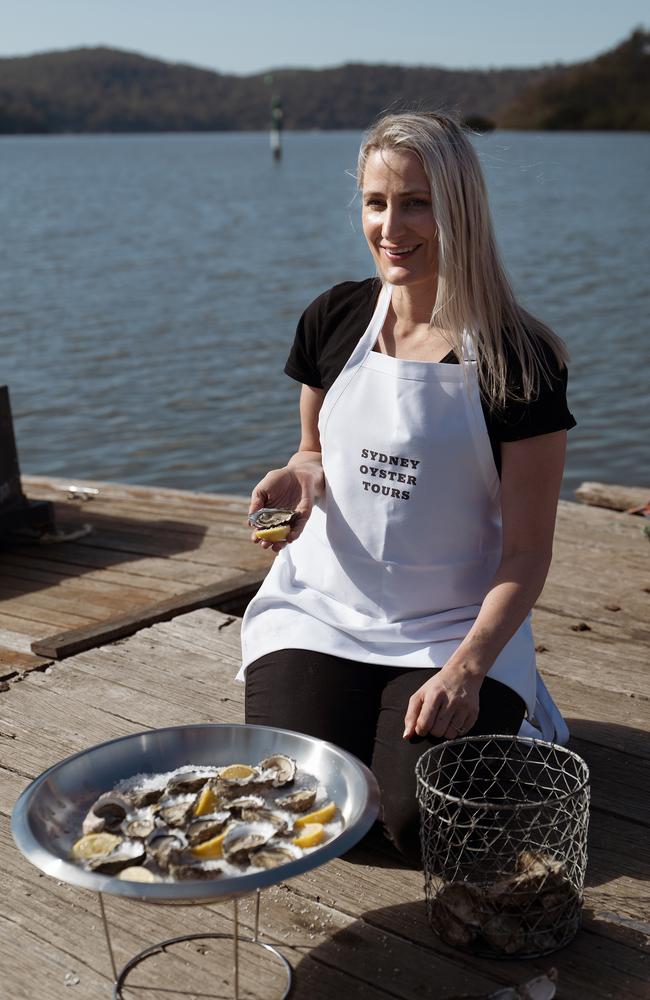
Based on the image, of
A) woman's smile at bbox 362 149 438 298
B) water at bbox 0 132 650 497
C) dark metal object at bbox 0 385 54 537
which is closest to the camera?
woman's smile at bbox 362 149 438 298

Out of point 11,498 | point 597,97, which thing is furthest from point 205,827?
point 597,97

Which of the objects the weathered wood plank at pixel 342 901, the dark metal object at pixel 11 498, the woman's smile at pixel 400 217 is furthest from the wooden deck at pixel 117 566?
the woman's smile at pixel 400 217

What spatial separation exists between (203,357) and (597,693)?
38.7 feet

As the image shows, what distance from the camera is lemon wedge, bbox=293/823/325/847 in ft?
6.82

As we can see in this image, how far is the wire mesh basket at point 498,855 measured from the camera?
2.31m

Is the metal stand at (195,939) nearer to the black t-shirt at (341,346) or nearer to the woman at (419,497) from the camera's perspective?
the woman at (419,497)

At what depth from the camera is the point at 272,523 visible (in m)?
2.96

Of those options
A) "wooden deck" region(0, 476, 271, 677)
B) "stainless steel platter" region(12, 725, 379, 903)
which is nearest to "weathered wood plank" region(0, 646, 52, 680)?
"wooden deck" region(0, 476, 271, 677)

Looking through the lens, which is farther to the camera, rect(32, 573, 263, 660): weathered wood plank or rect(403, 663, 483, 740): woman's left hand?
rect(32, 573, 263, 660): weathered wood plank

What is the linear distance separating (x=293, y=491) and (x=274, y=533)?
19 centimetres

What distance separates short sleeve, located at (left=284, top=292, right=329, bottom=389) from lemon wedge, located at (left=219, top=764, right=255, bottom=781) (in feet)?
4.01

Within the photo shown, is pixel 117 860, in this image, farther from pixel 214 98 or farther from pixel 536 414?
pixel 214 98

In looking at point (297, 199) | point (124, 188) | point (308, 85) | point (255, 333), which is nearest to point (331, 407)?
point (255, 333)

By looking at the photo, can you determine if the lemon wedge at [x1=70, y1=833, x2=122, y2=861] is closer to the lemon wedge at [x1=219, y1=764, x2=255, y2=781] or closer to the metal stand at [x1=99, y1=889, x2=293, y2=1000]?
the metal stand at [x1=99, y1=889, x2=293, y2=1000]
